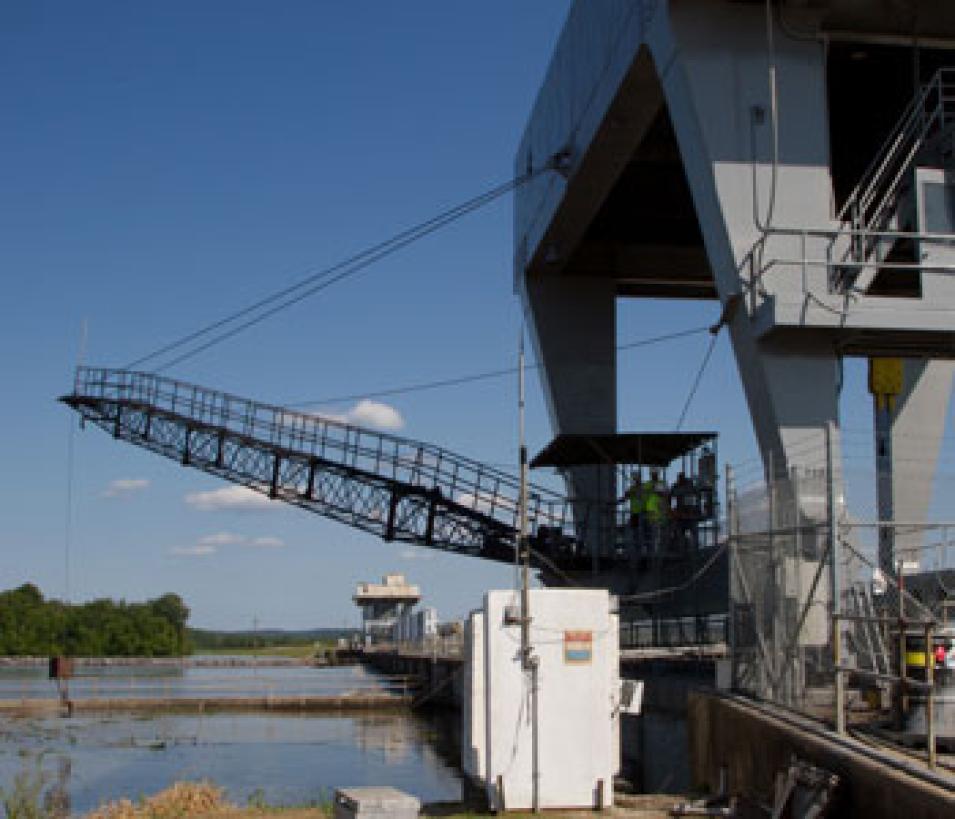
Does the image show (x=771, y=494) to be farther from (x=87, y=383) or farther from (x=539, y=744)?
(x=87, y=383)

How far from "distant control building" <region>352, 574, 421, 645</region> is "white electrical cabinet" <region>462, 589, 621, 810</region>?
88.4 m

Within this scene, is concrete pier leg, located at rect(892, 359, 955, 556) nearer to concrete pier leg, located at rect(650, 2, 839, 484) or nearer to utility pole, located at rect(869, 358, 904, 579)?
utility pole, located at rect(869, 358, 904, 579)

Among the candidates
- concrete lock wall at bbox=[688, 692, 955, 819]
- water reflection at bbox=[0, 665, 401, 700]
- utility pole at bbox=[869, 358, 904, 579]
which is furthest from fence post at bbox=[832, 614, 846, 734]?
water reflection at bbox=[0, 665, 401, 700]

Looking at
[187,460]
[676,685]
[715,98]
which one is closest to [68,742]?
[187,460]

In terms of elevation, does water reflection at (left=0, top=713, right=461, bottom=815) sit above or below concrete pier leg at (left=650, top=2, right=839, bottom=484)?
below

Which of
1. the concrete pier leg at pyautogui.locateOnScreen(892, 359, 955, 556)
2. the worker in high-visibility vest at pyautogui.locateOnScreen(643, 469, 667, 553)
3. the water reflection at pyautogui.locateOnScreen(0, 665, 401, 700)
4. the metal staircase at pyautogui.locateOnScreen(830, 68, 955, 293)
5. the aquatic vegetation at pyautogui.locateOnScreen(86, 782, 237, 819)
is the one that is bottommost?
the water reflection at pyautogui.locateOnScreen(0, 665, 401, 700)

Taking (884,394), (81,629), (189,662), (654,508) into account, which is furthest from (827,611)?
(81,629)

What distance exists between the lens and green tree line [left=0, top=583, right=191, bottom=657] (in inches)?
5531

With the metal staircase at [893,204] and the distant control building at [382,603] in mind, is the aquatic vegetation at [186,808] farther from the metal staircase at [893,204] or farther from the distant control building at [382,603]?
the distant control building at [382,603]

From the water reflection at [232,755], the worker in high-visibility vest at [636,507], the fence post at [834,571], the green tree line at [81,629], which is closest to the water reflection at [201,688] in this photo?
the water reflection at [232,755]

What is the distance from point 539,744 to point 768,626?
137 inches

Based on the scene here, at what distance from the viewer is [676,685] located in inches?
752

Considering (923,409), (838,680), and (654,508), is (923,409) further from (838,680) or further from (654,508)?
(838,680)

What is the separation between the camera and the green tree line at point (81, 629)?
461ft
